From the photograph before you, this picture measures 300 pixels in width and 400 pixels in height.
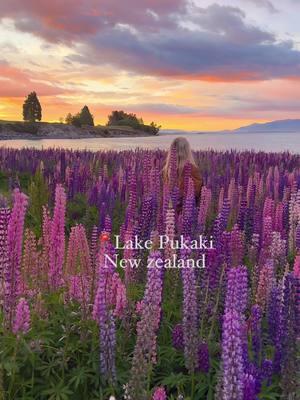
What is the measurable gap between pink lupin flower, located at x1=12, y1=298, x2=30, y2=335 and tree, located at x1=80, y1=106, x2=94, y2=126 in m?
104

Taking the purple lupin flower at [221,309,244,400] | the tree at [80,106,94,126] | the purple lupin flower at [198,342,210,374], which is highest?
the tree at [80,106,94,126]

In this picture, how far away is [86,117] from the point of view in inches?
4281

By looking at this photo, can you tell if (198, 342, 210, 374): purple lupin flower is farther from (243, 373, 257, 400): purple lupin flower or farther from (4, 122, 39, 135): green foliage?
(4, 122, 39, 135): green foliage

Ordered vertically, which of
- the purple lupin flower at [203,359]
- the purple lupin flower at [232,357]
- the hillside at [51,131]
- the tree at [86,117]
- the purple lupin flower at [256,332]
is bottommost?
the purple lupin flower at [203,359]

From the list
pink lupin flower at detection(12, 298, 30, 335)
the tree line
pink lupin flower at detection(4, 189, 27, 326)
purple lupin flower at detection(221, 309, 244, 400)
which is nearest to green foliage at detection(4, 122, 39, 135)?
the tree line

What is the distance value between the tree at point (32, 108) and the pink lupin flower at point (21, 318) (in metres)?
107

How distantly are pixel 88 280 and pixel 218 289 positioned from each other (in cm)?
122

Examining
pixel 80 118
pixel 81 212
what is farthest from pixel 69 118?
pixel 81 212

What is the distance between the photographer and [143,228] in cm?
579

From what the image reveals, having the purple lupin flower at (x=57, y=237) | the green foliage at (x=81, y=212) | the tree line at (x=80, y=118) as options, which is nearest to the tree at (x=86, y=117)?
the tree line at (x=80, y=118)

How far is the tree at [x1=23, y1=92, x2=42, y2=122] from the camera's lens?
107 m

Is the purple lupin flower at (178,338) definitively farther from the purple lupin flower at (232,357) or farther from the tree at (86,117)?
the tree at (86,117)

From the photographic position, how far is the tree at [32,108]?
351ft

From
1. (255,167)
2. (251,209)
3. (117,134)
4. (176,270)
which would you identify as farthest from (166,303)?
(117,134)
